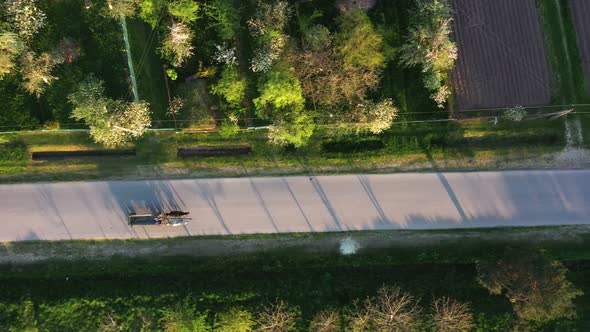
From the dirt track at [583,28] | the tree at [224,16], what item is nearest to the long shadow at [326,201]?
the tree at [224,16]

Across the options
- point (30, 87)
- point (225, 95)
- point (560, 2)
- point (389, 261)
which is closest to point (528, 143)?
point (560, 2)

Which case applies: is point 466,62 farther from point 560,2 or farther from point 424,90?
point 560,2

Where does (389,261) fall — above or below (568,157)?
below

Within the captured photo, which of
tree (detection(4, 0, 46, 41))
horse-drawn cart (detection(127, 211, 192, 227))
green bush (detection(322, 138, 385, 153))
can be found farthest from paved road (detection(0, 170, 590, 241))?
tree (detection(4, 0, 46, 41))

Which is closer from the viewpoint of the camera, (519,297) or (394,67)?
(519,297)

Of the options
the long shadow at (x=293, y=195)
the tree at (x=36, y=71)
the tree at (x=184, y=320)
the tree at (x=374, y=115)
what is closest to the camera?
the tree at (x=374, y=115)

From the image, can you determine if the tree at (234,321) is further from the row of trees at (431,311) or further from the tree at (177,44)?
the tree at (177,44)
